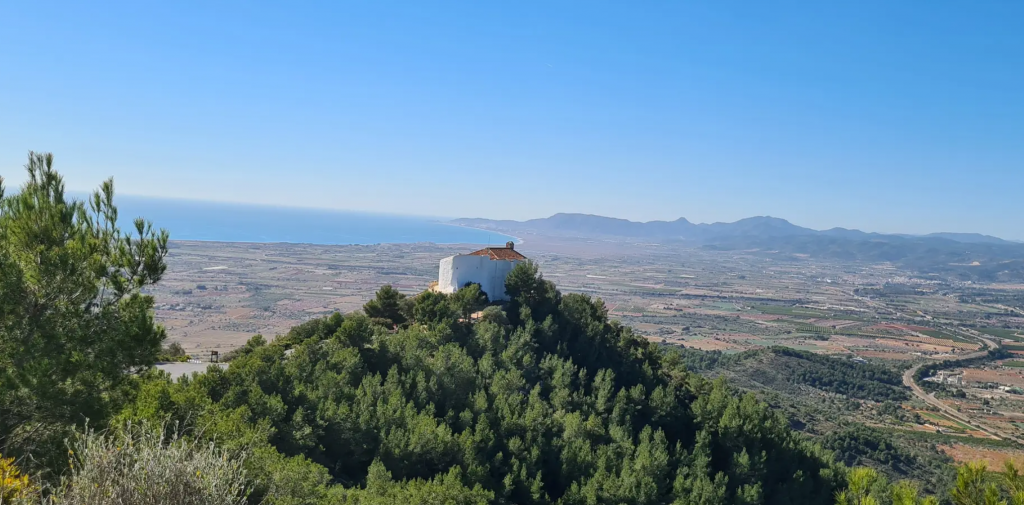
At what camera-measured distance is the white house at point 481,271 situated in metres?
31.7

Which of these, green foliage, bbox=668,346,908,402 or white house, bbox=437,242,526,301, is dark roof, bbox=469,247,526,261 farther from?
green foliage, bbox=668,346,908,402

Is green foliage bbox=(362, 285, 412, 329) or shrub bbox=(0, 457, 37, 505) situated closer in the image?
shrub bbox=(0, 457, 37, 505)

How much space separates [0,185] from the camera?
31.1 ft

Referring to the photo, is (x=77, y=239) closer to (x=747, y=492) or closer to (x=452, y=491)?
(x=452, y=491)

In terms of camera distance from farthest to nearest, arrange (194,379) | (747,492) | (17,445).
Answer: (747,492)
(194,379)
(17,445)

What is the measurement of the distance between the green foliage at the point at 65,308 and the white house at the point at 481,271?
2129 cm

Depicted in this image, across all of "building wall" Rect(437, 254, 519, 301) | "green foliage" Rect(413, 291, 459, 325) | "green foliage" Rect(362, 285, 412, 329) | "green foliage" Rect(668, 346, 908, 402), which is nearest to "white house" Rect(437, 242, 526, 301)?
"building wall" Rect(437, 254, 519, 301)

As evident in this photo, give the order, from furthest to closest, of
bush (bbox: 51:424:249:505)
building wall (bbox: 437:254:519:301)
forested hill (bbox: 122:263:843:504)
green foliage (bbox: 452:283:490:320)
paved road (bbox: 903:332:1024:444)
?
1. paved road (bbox: 903:332:1024:444)
2. building wall (bbox: 437:254:519:301)
3. green foliage (bbox: 452:283:490:320)
4. forested hill (bbox: 122:263:843:504)
5. bush (bbox: 51:424:249:505)

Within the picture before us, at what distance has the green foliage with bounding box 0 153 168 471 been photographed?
28.7 ft

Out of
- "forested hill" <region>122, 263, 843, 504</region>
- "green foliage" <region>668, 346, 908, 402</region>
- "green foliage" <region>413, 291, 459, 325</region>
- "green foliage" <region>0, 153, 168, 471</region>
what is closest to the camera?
"green foliage" <region>0, 153, 168, 471</region>

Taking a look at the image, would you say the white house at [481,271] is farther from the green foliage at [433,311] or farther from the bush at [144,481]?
the bush at [144,481]

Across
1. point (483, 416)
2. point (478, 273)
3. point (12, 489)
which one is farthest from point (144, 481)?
point (478, 273)

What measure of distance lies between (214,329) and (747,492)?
168 ft

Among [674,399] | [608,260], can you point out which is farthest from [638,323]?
[608,260]
